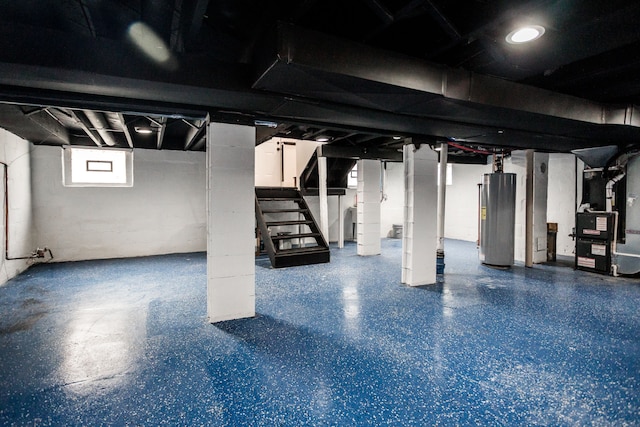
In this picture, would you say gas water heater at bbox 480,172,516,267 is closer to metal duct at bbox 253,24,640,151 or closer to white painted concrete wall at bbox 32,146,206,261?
metal duct at bbox 253,24,640,151

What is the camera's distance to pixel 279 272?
5.16m

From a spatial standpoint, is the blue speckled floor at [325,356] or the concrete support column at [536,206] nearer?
the blue speckled floor at [325,356]

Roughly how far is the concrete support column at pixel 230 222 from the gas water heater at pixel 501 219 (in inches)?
176

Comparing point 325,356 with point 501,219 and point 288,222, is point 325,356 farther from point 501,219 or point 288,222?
point 501,219

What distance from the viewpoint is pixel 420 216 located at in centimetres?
448

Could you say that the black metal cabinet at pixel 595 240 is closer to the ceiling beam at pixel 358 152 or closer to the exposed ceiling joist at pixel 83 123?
the ceiling beam at pixel 358 152

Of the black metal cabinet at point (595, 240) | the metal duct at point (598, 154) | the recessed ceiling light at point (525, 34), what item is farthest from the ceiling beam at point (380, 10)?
the black metal cabinet at point (595, 240)

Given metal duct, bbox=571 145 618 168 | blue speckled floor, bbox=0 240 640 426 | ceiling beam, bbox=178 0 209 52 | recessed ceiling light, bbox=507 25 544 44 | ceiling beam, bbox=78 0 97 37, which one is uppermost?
ceiling beam, bbox=78 0 97 37

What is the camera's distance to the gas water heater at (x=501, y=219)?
5535 mm

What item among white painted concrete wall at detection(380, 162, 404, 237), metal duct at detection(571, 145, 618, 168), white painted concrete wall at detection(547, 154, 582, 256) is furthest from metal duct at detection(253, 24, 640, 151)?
white painted concrete wall at detection(380, 162, 404, 237)

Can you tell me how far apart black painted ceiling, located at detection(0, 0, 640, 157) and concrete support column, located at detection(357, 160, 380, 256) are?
361 centimetres

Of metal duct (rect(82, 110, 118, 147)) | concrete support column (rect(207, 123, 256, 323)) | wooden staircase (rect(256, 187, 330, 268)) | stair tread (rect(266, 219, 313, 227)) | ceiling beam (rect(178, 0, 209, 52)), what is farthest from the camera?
stair tread (rect(266, 219, 313, 227))

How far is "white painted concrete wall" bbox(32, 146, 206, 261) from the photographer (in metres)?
5.93

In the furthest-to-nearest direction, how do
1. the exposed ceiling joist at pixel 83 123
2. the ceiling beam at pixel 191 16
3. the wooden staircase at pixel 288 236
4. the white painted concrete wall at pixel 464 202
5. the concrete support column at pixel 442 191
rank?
the white painted concrete wall at pixel 464 202 < the wooden staircase at pixel 288 236 < the concrete support column at pixel 442 191 < the exposed ceiling joist at pixel 83 123 < the ceiling beam at pixel 191 16
